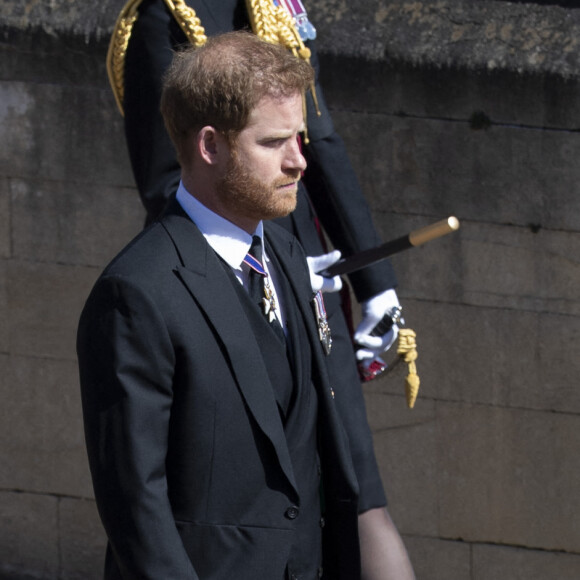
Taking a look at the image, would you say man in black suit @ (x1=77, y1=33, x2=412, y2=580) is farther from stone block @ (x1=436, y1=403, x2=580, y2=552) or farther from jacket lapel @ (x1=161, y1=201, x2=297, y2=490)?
stone block @ (x1=436, y1=403, x2=580, y2=552)

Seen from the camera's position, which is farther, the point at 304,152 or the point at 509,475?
the point at 509,475

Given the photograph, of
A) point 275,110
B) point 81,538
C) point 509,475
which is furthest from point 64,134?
point 275,110

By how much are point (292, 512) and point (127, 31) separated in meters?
1.35

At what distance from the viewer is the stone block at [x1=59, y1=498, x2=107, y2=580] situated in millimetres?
4676

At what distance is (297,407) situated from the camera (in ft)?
7.98

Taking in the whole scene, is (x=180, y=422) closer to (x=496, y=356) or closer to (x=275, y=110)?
(x=275, y=110)

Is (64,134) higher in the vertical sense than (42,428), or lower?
higher

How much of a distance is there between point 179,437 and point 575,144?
84.5 inches

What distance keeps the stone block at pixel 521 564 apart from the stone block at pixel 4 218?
6.35 ft

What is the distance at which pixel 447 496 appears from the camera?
4.36 m

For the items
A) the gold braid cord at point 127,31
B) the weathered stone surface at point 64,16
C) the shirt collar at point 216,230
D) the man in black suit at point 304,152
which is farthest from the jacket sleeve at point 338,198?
the weathered stone surface at point 64,16

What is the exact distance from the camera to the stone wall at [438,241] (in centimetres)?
403

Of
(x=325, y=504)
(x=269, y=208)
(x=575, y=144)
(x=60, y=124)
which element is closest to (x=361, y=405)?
(x=325, y=504)

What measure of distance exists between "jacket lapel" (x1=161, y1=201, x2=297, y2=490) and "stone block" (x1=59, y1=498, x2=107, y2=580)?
247 cm
